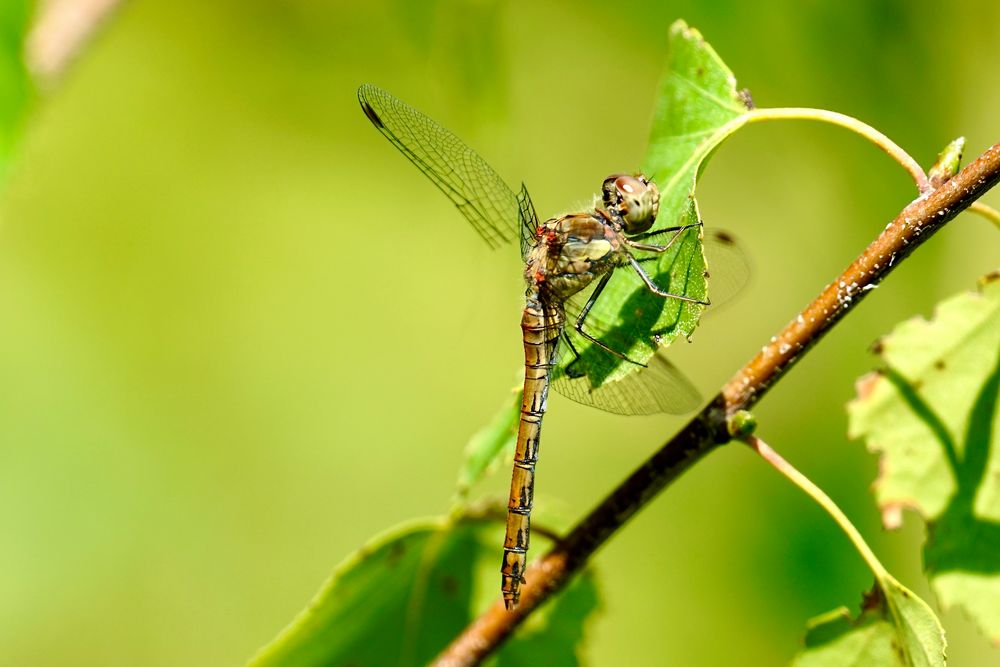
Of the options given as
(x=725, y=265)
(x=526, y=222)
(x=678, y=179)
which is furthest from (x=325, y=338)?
(x=678, y=179)

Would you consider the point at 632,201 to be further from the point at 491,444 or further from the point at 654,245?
the point at 491,444

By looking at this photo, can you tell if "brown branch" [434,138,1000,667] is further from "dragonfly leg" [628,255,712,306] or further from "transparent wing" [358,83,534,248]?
"transparent wing" [358,83,534,248]

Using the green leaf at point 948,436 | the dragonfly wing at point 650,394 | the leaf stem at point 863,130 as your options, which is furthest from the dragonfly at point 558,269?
the green leaf at point 948,436

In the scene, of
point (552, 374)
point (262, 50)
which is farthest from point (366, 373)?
point (552, 374)

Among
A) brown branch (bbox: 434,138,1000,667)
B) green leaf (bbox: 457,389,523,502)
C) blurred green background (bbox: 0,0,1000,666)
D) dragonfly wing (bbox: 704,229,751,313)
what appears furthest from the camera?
blurred green background (bbox: 0,0,1000,666)

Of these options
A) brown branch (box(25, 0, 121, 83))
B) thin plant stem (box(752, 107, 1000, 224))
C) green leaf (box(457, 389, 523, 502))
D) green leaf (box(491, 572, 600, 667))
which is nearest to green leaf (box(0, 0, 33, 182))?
brown branch (box(25, 0, 121, 83))

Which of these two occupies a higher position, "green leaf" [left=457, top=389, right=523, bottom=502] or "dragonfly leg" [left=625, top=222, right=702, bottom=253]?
"dragonfly leg" [left=625, top=222, right=702, bottom=253]
